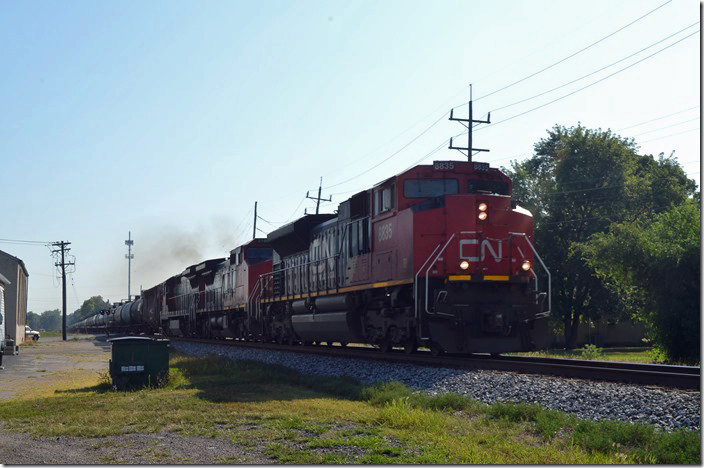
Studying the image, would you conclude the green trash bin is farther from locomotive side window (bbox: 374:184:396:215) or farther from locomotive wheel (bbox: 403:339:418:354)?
locomotive side window (bbox: 374:184:396:215)

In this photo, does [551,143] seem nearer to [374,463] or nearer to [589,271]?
[589,271]

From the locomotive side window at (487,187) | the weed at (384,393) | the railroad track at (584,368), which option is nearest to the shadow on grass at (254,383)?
the weed at (384,393)

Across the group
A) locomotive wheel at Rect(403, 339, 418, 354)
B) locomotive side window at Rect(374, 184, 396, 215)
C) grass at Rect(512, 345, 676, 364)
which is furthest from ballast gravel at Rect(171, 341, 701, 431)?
grass at Rect(512, 345, 676, 364)

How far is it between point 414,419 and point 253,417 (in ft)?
7.26

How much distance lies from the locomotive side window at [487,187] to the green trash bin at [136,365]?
7319mm

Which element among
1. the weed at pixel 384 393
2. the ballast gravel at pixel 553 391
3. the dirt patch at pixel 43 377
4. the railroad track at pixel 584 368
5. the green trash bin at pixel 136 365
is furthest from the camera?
the dirt patch at pixel 43 377

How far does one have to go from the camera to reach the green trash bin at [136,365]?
15242mm

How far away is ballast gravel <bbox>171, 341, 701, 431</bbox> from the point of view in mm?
8812

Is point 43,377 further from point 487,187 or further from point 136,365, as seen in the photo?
point 487,187

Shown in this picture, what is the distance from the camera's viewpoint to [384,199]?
59.0 feet

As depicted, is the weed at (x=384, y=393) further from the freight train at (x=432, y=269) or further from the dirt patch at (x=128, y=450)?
the dirt patch at (x=128, y=450)

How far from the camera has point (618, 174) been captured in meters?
48.7

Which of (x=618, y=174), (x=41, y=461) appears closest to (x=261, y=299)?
(x=41, y=461)

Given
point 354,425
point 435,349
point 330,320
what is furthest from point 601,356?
point 354,425
